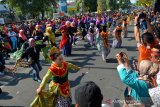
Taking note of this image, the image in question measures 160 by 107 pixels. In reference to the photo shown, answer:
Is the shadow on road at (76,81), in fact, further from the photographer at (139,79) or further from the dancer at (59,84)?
the photographer at (139,79)

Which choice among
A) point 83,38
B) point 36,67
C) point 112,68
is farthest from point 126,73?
point 83,38

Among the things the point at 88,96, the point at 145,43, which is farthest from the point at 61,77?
the point at 88,96

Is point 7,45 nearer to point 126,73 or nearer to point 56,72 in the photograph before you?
point 56,72

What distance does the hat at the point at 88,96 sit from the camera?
128 inches

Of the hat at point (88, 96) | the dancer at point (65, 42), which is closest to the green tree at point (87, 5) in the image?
the dancer at point (65, 42)

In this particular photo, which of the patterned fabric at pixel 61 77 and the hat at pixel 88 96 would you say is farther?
the patterned fabric at pixel 61 77

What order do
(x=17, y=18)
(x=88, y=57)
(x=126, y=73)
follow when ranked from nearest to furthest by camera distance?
(x=126, y=73), (x=88, y=57), (x=17, y=18)

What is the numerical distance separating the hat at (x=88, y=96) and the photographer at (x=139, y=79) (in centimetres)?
104

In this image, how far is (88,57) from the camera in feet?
54.1

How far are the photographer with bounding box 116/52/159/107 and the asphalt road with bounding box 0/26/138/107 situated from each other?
2970 millimetres

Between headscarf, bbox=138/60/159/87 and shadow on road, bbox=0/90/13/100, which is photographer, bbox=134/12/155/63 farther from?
shadow on road, bbox=0/90/13/100

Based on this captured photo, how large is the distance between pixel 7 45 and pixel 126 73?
14.6 meters

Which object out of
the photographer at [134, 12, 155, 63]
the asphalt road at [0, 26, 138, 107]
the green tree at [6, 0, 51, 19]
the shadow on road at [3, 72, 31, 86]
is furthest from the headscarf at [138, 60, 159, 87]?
the green tree at [6, 0, 51, 19]

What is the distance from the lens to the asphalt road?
9539mm
